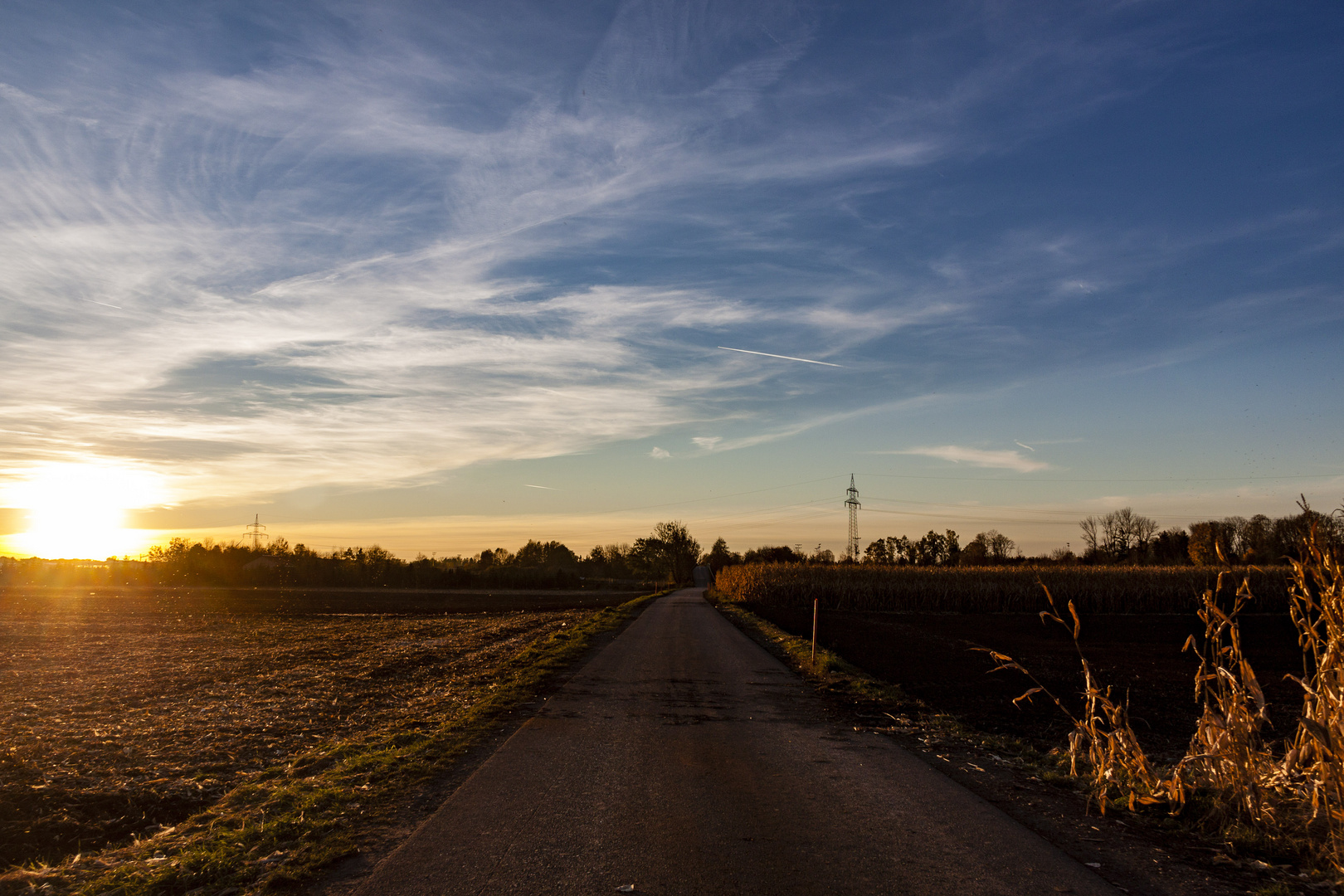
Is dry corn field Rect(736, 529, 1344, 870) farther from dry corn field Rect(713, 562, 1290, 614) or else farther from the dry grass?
dry corn field Rect(713, 562, 1290, 614)

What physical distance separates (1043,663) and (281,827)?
1780cm

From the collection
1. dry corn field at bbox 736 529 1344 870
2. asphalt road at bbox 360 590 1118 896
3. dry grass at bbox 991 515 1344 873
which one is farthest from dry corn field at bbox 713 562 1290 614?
dry grass at bbox 991 515 1344 873

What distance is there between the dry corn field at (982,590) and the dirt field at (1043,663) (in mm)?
5986

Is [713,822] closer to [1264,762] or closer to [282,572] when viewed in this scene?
[1264,762]

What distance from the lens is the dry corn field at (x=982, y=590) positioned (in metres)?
44.9

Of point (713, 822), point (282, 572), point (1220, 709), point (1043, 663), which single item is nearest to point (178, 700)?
point (713, 822)

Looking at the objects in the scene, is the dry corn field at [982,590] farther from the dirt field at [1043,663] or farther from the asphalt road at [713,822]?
the asphalt road at [713,822]

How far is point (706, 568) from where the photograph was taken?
424 ft

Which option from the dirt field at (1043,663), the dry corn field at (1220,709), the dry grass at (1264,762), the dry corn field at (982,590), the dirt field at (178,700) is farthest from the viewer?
the dry corn field at (982,590)

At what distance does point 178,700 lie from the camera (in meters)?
12.4

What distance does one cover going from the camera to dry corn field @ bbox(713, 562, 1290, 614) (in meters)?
44.9

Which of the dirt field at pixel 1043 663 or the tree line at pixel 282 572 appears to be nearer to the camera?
the dirt field at pixel 1043 663

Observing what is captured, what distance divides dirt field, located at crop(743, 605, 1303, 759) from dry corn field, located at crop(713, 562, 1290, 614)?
236 inches

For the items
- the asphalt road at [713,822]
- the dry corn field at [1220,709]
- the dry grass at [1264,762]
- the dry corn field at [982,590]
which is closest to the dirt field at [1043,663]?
the dry corn field at [1220,709]
